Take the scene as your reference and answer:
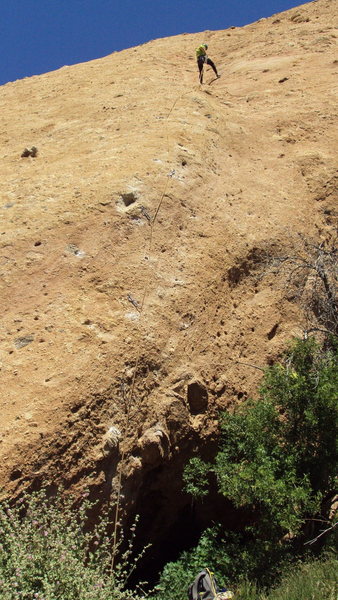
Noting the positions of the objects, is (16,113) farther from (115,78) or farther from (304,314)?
(304,314)

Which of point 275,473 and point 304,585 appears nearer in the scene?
point 304,585

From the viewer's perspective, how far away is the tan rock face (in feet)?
19.5

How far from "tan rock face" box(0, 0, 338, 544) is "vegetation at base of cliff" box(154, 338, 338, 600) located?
0.58 metres

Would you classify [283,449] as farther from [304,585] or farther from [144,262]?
[144,262]

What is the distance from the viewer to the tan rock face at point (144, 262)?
5957mm

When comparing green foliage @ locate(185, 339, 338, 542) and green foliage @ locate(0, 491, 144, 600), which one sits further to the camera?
green foliage @ locate(185, 339, 338, 542)

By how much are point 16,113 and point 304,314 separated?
23.0 ft

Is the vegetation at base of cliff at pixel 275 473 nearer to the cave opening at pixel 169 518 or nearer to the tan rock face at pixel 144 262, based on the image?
the cave opening at pixel 169 518

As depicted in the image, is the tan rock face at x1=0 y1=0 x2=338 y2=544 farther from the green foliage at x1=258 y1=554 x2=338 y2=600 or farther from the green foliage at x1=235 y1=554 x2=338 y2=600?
the green foliage at x1=258 y1=554 x2=338 y2=600

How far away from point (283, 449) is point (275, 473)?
11.4 inches

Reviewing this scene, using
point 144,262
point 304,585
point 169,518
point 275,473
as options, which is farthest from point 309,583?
point 144,262

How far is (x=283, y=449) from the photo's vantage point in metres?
6.20

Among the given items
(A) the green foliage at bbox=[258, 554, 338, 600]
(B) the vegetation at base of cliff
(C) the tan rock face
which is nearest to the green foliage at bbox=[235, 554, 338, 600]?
(A) the green foliage at bbox=[258, 554, 338, 600]

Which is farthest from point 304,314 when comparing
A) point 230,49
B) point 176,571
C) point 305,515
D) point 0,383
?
point 230,49
